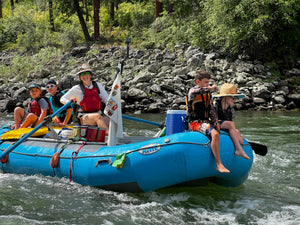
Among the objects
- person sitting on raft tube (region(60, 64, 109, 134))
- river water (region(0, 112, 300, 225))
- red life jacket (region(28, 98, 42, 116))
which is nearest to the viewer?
river water (region(0, 112, 300, 225))

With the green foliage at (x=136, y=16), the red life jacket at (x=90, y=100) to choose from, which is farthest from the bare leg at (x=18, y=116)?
the green foliage at (x=136, y=16)

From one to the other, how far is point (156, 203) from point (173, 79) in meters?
12.3

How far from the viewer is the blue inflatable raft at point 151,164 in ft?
14.3

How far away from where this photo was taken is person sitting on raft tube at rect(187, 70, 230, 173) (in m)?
4.37

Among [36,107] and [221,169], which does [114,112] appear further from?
[36,107]

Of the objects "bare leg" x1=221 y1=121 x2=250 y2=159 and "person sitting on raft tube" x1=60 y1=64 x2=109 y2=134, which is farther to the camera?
"person sitting on raft tube" x1=60 y1=64 x2=109 y2=134

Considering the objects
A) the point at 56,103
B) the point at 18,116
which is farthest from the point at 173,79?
the point at 18,116

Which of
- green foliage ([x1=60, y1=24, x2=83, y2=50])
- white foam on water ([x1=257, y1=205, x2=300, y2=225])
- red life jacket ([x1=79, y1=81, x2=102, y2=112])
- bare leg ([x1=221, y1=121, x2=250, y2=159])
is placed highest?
green foliage ([x1=60, y1=24, x2=83, y2=50])

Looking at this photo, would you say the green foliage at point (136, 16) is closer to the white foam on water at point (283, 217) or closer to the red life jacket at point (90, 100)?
the red life jacket at point (90, 100)

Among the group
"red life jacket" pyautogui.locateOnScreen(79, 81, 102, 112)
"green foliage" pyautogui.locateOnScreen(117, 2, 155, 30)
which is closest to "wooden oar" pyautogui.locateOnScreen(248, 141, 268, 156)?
"red life jacket" pyautogui.locateOnScreen(79, 81, 102, 112)

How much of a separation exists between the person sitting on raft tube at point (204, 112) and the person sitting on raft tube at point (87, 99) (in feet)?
5.32

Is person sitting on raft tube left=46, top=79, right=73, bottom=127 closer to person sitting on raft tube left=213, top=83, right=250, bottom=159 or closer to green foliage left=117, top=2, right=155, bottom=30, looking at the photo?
person sitting on raft tube left=213, top=83, right=250, bottom=159

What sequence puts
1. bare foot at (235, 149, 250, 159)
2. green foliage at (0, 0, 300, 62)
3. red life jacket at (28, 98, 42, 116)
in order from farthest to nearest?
green foliage at (0, 0, 300, 62) < red life jacket at (28, 98, 42, 116) < bare foot at (235, 149, 250, 159)

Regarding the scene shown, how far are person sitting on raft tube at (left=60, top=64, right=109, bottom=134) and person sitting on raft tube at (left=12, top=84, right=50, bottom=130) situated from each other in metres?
1.20
